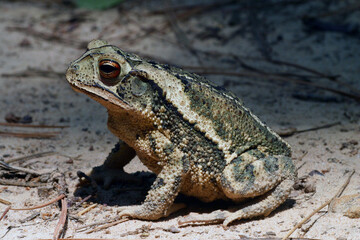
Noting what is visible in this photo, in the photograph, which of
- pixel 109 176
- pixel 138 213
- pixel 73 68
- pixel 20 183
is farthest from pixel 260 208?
pixel 20 183

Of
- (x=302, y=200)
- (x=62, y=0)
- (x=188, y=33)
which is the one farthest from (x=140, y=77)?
(x=62, y=0)

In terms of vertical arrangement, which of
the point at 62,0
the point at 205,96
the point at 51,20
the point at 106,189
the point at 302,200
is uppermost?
the point at 62,0

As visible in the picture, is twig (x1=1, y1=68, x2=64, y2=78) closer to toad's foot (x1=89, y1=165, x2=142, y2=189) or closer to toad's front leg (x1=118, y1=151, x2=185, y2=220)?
toad's foot (x1=89, y1=165, x2=142, y2=189)

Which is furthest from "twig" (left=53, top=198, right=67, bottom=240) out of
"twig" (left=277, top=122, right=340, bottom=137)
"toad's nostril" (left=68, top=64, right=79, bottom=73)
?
"twig" (left=277, top=122, right=340, bottom=137)

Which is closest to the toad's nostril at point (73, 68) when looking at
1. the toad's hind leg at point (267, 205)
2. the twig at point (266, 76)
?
the toad's hind leg at point (267, 205)

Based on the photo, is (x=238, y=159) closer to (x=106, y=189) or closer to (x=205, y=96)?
(x=205, y=96)

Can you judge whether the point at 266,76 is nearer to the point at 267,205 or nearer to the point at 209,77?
the point at 209,77

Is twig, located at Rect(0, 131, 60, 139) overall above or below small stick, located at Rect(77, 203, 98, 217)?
above
